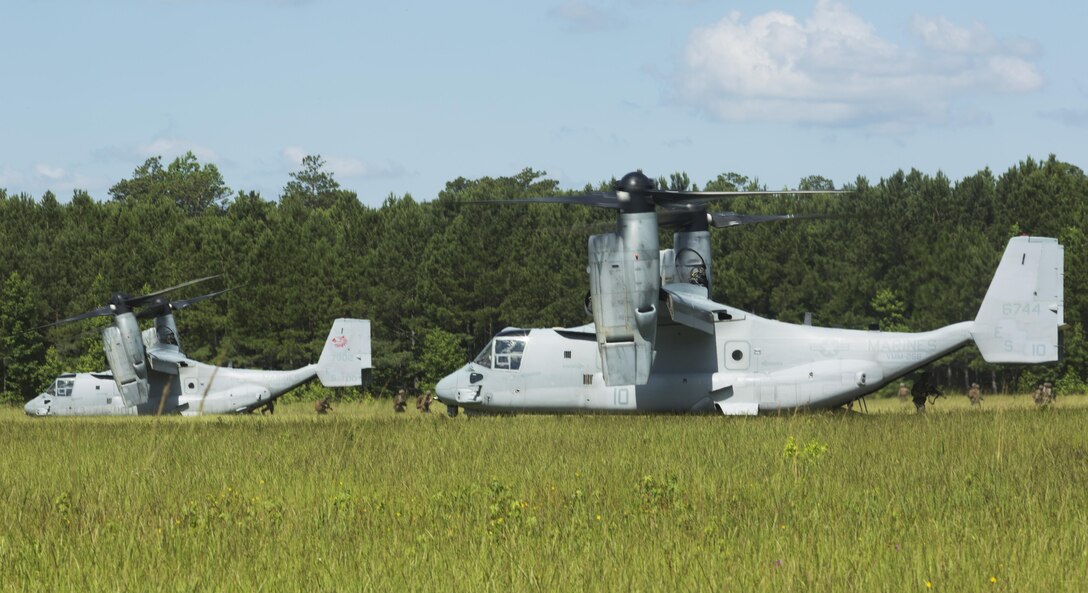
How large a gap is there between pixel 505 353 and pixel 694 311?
17.2 ft

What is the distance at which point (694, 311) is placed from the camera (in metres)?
27.0

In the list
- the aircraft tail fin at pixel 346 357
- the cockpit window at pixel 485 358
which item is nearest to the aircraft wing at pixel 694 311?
the cockpit window at pixel 485 358

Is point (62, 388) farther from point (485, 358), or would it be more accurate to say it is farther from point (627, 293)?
point (627, 293)

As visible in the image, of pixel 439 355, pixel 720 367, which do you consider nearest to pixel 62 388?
pixel 439 355

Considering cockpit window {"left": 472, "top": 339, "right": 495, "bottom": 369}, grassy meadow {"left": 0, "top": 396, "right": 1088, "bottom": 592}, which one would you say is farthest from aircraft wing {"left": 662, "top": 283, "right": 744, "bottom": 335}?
grassy meadow {"left": 0, "top": 396, "right": 1088, "bottom": 592}

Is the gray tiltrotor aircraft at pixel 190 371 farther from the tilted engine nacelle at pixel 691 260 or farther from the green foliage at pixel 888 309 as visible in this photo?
the green foliage at pixel 888 309

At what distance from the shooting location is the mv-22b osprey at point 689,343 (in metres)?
25.5

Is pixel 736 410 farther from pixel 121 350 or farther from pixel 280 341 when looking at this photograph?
pixel 280 341

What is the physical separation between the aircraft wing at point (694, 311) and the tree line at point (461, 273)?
36.9 m

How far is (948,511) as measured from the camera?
10938 mm

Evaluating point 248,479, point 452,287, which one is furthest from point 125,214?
point 248,479

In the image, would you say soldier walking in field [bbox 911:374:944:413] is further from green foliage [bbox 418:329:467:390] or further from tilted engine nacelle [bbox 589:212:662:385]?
green foliage [bbox 418:329:467:390]

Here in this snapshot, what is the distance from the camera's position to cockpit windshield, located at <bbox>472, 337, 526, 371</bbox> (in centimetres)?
2977

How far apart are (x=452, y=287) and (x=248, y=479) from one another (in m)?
57.9
